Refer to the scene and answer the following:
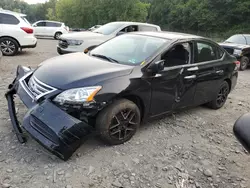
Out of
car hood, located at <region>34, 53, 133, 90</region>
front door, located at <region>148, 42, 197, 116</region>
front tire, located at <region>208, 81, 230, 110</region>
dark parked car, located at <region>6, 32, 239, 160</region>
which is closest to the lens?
dark parked car, located at <region>6, 32, 239, 160</region>

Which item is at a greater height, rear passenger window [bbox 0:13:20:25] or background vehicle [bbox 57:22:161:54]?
rear passenger window [bbox 0:13:20:25]

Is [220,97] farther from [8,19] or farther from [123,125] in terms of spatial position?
[8,19]

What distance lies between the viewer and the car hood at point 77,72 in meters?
3.13

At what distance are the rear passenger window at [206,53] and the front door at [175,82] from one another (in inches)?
7.8

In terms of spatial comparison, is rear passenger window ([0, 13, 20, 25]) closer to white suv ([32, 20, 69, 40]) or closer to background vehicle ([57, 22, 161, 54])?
background vehicle ([57, 22, 161, 54])

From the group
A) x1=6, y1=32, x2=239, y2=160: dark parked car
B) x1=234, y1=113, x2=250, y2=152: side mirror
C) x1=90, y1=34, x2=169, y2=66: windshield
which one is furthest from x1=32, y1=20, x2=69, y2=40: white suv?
x1=234, y1=113, x2=250, y2=152: side mirror

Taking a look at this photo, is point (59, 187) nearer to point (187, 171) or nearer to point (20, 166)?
point (20, 166)

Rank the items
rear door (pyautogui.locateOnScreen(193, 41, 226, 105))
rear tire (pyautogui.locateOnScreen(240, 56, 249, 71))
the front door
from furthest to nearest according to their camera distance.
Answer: rear tire (pyautogui.locateOnScreen(240, 56, 249, 71)), rear door (pyautogui.locateOnScreen(193, 41, 226, 105)), the front door

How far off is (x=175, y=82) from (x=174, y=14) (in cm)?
5888

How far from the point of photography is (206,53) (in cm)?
466

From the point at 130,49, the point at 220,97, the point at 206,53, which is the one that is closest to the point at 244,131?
the point at 130,49

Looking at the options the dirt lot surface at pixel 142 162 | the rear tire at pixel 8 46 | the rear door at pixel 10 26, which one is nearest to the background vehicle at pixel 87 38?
the rear door at pixel 10 26

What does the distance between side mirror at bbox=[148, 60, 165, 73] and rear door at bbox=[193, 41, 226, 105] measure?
3.16ft

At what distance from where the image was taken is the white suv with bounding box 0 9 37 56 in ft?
29.5
